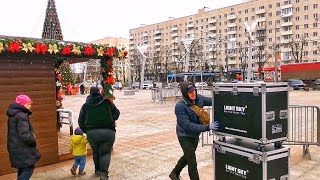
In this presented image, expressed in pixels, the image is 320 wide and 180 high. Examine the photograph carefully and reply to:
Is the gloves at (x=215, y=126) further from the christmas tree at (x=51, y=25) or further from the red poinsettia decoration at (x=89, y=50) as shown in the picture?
the christmas tree at (x=51, y=25)

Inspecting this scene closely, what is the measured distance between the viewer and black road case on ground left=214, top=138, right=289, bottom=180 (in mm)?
3729

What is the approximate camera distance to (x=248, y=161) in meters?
3.87

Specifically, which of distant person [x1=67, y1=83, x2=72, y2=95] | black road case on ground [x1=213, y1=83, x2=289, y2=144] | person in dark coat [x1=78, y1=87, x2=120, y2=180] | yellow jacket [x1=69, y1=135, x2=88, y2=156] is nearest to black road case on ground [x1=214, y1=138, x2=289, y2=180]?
black road case on ground [x1=213, y1=83, x2=289, y2=144]

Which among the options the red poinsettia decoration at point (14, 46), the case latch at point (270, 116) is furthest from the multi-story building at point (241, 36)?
the case latch at point (270, 116)

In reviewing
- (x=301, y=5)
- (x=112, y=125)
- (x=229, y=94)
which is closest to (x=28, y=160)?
(x=112, y=125)

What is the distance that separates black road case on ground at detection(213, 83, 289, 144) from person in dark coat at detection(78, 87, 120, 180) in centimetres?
230

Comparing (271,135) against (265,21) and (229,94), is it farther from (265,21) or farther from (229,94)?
(265,21)

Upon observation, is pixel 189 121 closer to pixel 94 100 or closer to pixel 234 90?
pixel 234 90

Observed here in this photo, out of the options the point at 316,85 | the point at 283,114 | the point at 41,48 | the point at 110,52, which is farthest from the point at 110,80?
the point at 316,85

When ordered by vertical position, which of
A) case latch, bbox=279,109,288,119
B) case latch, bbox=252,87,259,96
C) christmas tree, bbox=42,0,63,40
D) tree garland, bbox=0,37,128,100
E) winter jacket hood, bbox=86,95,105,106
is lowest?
case latch, bbox=279,109,288,119

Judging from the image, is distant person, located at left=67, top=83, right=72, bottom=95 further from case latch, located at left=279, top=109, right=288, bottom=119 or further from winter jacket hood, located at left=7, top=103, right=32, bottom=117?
case latch, located at left=279, top=109, right=288, bottom=119

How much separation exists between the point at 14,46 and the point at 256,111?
181 inches

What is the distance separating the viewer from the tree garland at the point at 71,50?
611 cm

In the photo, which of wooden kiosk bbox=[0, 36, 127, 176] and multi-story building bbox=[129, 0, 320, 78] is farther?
multi-story building bbox=[129, 0, 320, 78]
